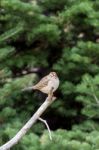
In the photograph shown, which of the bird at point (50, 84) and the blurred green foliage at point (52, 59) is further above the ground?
the bird at point (50, 84)

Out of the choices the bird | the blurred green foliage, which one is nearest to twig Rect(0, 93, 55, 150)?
the bird

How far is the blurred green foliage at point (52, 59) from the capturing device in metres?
4.25

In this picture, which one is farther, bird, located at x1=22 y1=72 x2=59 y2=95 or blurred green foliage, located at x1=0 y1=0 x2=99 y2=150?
blurred green foliage, located at x1=0 y1=0 x2=99 y2=150

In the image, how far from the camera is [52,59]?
16.3ft

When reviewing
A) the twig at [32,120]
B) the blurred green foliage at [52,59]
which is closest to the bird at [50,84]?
the twig at [32,120]

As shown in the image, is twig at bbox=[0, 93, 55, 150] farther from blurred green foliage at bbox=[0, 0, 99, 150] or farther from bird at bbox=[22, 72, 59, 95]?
blurred green foliage at bbox=[0, 0, 99, 150]

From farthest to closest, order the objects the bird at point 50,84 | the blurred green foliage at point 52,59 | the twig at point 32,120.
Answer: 1. the blurred green foliage at point 52,59
2. the bird at point 50,84
3. the twig at point 32,120

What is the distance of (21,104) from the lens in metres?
4.67

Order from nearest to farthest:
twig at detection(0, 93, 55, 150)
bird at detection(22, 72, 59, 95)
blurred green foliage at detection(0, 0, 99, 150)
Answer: twig at detection(0, 93, 55, 150)
bird at detection(22, 72, 59, 95)
blurred green foliage at detection(0, 0, 99, 150)

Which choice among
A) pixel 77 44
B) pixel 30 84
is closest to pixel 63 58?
pixel 77 44

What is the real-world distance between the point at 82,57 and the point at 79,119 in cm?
51

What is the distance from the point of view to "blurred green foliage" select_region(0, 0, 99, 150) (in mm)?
4250

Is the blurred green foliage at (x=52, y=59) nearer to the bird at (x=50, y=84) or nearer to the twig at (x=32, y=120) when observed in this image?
the bird at (x=50, y=84)

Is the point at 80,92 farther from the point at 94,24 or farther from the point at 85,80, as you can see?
the point at 94,24
